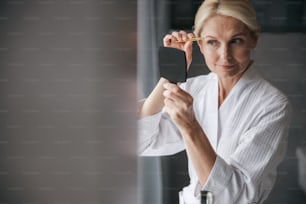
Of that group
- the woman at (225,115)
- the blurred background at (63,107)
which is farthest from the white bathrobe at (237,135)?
the blurred background at (63,107)

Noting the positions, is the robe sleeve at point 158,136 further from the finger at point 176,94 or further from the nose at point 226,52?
the nose at point 226,52

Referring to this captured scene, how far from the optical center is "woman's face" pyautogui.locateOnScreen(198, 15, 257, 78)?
92 centimetres

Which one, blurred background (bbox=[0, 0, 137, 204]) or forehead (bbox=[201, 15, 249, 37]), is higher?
forehead (bbox=[201, 15, 249, 37])

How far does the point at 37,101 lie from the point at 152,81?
0.26 m

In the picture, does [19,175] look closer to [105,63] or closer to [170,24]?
[105,63]

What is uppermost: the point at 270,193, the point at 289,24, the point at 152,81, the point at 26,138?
the point at 289,24

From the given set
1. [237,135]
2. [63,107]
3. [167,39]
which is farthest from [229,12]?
[63,107]

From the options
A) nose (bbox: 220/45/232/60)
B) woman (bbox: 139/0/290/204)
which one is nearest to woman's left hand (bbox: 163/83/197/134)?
woman (bbox: 139/0/290/204)

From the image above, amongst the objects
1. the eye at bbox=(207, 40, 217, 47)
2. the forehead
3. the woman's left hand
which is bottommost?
the woman's left hand

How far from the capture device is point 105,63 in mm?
983

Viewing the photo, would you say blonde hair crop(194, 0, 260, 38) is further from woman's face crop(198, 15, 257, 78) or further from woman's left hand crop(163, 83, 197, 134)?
woman's left hand crop(163, 83, 197, 134)

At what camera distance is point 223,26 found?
3.01 feet

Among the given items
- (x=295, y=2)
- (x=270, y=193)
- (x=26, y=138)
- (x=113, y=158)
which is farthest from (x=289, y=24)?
(x=26, y=138)

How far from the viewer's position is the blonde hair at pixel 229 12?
0.92m
